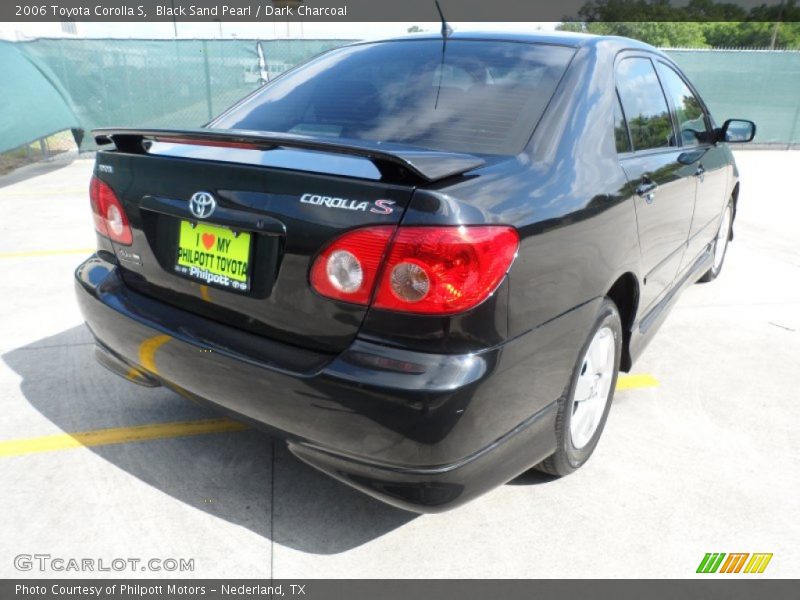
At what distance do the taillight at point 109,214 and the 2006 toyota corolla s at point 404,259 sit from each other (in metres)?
0.01

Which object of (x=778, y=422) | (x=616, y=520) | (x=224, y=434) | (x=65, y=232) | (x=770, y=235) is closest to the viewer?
(x=616, y=520)

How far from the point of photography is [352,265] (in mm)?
1752

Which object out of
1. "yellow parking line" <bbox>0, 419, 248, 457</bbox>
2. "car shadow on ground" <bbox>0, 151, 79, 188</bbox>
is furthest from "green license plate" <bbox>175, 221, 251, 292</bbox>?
"car shadow on ground" <bbox>0, 151, 79, 188</bbox>

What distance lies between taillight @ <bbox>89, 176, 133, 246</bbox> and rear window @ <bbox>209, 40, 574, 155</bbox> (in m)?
0.61

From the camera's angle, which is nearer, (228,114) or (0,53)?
(228,114)

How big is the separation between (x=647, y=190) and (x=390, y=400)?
1629 millimetres

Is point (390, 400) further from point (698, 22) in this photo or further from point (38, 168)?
point (698, 22)

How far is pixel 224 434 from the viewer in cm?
282

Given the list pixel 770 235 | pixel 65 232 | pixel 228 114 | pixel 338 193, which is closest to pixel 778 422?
pixel 338 193

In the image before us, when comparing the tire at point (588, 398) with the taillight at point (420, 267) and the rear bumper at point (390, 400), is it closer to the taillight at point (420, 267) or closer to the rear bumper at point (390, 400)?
the rear bumper at point (390, 400)

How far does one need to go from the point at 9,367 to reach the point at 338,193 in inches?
104

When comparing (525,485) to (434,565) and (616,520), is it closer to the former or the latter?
(616,520)

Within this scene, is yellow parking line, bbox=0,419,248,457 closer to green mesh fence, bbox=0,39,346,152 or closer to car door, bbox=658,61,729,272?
car door, bbox=658,61,729,272

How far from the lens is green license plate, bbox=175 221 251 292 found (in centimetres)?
194
